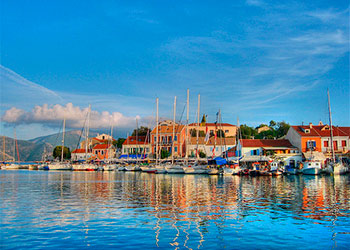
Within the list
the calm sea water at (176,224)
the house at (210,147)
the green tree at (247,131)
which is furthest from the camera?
the green tree at (247,131)

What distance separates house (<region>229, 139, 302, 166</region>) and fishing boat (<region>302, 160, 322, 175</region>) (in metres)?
7.54

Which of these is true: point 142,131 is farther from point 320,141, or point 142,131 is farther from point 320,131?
point 320,141

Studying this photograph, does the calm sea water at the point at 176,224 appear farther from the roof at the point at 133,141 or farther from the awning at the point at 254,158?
the roof at the point at 133,141

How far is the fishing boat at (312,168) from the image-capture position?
58750 mm

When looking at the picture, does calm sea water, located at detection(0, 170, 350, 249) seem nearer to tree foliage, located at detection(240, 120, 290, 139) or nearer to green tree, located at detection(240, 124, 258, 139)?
tree foliage, located at detection(240, 120, 290, 139)

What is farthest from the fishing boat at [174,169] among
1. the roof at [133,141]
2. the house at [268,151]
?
the roof at [133,141]

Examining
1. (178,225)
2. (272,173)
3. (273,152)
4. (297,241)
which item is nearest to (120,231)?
(178,225)

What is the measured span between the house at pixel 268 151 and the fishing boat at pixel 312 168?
7541 mm

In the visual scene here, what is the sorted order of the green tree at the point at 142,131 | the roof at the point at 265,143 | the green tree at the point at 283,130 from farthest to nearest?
the green tree at the point at 142,131
the green tree at the point at 283,130
the roof at the point at 265,143

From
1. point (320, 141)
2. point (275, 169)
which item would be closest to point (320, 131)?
point (320, 141)

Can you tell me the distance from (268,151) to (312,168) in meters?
12.9

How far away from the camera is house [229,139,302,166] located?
6869 centimetres

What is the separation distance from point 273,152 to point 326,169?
1280 cm

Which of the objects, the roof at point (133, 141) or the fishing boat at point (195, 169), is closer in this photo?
the fishing boat at point (195, 169)
